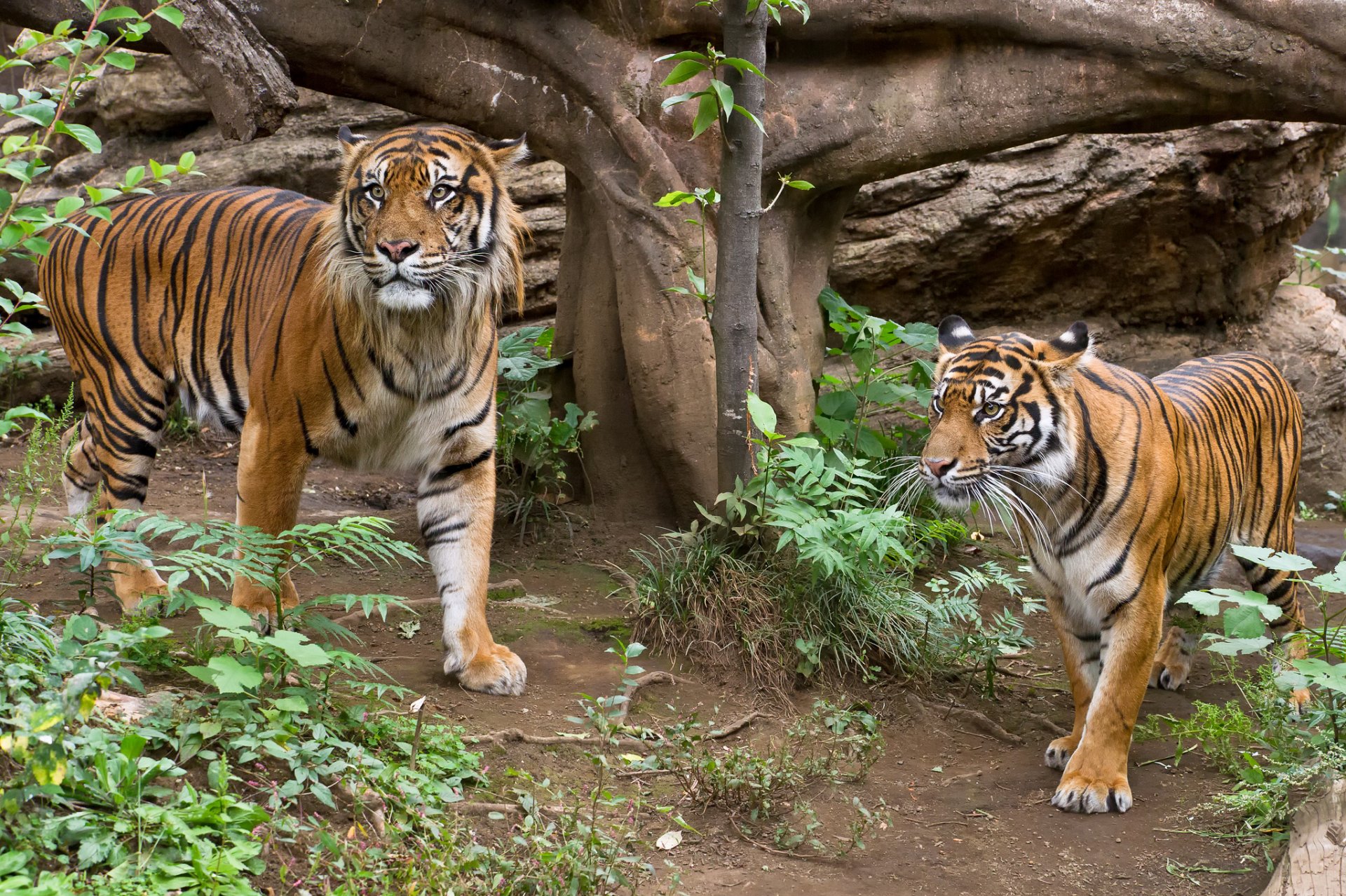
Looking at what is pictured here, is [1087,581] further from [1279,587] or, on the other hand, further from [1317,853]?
[1279,587]

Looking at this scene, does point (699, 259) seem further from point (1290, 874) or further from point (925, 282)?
point (1290, 874)

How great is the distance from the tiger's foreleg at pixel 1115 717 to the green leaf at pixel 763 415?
1.28m

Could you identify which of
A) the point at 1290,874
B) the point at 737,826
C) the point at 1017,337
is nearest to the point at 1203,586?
the point at 1017,337

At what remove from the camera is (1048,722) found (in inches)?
173

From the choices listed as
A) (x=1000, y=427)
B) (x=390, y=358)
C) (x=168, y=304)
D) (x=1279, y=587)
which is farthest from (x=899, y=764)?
(x=168, y=304)

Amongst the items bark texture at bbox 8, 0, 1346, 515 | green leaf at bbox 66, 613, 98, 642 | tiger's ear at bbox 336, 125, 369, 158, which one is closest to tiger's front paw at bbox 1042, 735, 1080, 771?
bark texture at bbox 8, 0, 1346, 515

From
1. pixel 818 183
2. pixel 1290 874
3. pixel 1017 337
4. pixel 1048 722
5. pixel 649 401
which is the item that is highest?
pixel 818 183

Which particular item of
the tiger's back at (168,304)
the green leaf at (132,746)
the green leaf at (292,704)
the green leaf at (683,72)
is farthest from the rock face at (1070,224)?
the green leaf at (132,746)

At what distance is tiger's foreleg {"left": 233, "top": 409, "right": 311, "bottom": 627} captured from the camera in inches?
162

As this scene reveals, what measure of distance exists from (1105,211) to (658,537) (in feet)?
12.1

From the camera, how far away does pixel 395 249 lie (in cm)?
386

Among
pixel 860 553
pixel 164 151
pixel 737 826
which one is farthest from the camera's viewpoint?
pixel 164 151

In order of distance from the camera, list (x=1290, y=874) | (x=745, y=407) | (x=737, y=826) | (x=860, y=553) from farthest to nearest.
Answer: (x=745, y=407)
(x=860, y=553)
(x=737, y=826)
(x=1290, y=874)

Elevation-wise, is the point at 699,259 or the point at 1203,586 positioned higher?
the point at 699,259
